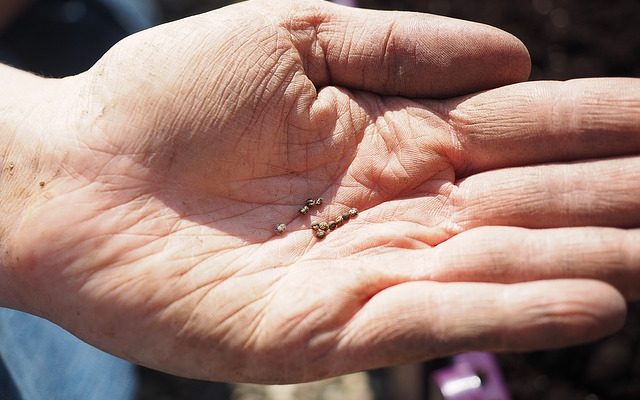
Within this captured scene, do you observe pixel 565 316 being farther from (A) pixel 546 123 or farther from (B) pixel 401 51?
(B) pixel 401 51

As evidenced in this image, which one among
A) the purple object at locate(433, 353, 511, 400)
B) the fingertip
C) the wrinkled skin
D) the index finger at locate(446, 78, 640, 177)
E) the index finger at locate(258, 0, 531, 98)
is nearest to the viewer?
the fingertip

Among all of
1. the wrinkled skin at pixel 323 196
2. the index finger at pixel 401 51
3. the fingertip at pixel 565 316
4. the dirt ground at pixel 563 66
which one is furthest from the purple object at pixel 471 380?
the index finger at pixel 401 51

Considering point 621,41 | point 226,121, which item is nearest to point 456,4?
point 621,41

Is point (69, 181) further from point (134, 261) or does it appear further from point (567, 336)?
point (567, 336)

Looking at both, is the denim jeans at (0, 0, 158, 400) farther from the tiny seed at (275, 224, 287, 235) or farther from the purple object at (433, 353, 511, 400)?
the purple object at (433, 353, 511, 400)

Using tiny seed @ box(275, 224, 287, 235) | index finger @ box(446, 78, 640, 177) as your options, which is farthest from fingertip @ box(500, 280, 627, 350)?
tiny seed @ box(275, 224, 287, 235)

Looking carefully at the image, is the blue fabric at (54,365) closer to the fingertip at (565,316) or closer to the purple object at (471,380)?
the purple object at (471,380)
